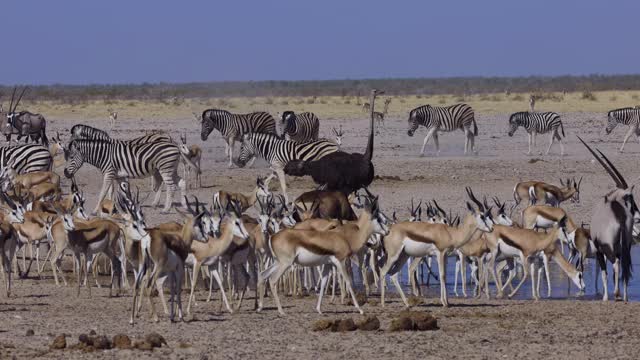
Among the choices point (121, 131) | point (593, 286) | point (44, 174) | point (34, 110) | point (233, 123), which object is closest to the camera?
point (593, 286)

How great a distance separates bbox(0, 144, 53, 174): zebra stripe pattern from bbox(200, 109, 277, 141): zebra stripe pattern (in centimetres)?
763

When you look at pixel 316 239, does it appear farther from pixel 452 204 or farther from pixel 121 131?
pixel 121 131

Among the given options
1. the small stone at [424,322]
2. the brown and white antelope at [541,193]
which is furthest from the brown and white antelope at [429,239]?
the brown and white antelope at [541,193]

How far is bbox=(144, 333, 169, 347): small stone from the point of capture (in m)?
10.1

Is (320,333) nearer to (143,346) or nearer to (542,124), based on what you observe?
(143,346)

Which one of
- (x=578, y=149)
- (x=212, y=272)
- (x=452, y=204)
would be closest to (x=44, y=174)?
(x=452, y=204)

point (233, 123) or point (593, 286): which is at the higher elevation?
point (233, 123)

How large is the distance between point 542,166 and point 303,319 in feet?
55.6

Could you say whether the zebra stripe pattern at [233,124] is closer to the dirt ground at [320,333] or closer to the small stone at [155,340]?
the dirt ground at [320,333]

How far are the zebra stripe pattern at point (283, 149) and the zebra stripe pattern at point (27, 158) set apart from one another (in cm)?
377

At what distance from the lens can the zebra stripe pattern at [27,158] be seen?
23.7 meters

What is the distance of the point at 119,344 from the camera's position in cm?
1013

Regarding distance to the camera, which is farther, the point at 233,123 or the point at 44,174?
the point at 233,123

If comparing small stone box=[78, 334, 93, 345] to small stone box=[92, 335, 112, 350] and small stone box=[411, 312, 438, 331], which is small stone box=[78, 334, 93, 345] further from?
small stone box=[411, 312, 438, 331]
